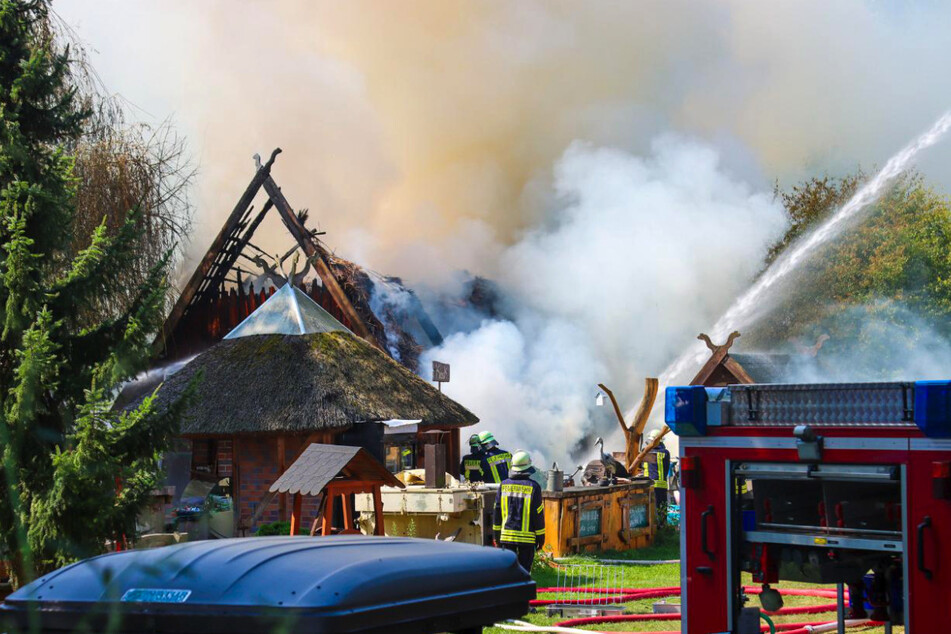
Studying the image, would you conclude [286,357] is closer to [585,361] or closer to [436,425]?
[436,425]

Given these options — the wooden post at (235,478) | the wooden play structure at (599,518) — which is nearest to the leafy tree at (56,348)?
the wooden play structure at (599,518)

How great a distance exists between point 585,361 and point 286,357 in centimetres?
1904

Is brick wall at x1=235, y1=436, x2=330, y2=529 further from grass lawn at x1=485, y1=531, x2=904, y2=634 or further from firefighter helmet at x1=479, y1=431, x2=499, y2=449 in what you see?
grass lawn at x1=485, y1=531, x2=904, y2=634

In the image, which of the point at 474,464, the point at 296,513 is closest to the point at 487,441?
the point at 474,464

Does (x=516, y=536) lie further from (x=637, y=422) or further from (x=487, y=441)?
(x=637, y=422)

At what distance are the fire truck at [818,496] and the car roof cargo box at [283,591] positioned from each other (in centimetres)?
228

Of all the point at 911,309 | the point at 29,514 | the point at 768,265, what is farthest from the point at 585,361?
the point at 29,514

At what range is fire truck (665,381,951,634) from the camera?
4.89 m

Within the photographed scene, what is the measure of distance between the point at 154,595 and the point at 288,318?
15.8m

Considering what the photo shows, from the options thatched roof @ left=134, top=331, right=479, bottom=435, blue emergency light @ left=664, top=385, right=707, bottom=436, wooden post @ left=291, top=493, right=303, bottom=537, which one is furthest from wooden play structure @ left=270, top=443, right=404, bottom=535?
thatched roof @ left=134, top=331, right=479, bottom=435

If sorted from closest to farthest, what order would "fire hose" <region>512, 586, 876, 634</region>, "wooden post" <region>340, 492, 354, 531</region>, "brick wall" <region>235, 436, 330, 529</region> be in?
"fire hose" <region>512, 586, 876, 634</region>
"wooden post" <region>340, 492, 354, 531</region>
"brick wall" <region>235, 436, 330, 529</region>

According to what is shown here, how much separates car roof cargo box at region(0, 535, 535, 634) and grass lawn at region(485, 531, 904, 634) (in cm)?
372

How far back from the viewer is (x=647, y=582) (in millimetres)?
11805

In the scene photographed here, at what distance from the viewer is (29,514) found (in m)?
8.34
